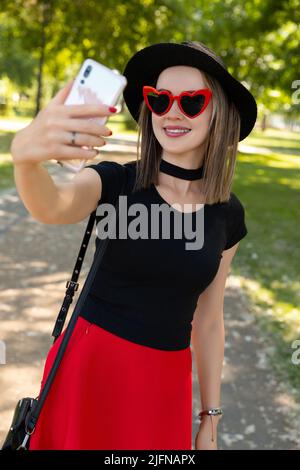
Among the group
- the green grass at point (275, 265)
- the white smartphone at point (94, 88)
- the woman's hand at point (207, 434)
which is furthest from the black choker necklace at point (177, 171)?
the green grass at point (275, 265)

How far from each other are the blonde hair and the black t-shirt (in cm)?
12

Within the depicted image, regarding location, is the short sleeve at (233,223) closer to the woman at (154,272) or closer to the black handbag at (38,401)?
the woman at (154,272)

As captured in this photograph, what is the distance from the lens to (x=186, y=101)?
210 centimetres

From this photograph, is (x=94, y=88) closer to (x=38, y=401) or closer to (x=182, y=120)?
(x=182, y=120)

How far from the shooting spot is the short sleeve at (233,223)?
7.82ft

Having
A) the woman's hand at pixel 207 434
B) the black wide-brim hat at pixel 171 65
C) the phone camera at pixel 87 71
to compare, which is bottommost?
the woman's hand at pixel 207 434

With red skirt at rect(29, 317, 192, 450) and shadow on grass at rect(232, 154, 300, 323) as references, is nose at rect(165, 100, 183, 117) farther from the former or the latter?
shadow on grass at rect(232, 154, 300, 323)

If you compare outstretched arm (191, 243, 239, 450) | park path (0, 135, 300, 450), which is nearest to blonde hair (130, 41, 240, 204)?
outstretched arm (191, 243, 239, 450)

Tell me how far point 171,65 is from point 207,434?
61.8 inches

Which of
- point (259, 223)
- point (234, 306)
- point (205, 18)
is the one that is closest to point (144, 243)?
point (234, 306)

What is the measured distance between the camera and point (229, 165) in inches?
92.9

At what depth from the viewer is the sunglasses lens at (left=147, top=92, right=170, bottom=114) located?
2.11 m

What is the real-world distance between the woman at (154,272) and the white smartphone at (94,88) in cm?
55

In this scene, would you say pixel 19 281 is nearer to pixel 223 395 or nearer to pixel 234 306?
pixel 234 306
